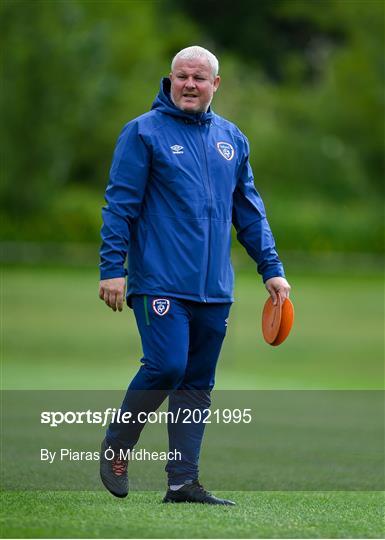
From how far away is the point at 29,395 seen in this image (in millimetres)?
12180

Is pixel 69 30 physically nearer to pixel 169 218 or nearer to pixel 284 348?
pixel 284 348

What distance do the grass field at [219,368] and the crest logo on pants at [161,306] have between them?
831mm

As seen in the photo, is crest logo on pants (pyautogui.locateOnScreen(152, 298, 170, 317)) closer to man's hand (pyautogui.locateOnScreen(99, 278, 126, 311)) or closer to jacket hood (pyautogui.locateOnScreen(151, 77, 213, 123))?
man's hand (pyautogui.locateOnScreen(99, 278, 126, 311))

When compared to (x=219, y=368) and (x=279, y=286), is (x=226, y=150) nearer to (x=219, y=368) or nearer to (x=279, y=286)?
(x=279, y=286)

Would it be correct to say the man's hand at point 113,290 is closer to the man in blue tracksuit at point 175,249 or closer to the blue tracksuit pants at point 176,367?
the man in blue tracksuit at point 175,249

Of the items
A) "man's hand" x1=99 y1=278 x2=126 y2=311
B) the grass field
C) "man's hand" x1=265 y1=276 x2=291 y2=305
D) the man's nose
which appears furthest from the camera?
"man's hand" x1=265 y1=276 x2=291 y2=305

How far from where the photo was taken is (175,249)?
19.7 ft

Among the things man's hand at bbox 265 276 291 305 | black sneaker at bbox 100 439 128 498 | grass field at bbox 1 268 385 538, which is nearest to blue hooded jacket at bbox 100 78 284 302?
man's hand at bbox 265 276 291 305

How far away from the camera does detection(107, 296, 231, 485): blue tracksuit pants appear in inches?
235

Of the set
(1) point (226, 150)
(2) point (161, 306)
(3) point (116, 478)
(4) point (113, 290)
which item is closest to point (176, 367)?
(2) point (161, 306)

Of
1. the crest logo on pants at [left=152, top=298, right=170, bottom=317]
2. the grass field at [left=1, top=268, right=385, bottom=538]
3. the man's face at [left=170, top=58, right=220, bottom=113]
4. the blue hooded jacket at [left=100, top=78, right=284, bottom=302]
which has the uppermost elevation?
the man's face at [left=170, top=58, right=220, bottom=113]

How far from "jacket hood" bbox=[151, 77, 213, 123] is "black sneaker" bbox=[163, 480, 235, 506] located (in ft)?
5.34

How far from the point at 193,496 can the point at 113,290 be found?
1003mm

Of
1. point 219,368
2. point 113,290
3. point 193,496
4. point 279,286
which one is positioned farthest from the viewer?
point 219,368
